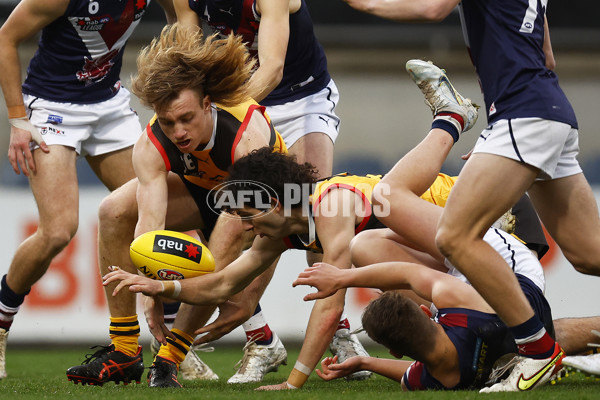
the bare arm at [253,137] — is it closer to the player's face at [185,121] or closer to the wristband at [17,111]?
the player's face at [185,121]

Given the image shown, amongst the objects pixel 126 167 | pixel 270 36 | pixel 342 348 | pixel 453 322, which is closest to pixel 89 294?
pixel 126 167

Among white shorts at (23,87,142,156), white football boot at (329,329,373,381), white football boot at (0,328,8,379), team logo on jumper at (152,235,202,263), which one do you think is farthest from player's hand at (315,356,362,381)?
white shorts at (23,87,142,156)

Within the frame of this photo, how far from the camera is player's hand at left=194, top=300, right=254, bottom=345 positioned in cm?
511

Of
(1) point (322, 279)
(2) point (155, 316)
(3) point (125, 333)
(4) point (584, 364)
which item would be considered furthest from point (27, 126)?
(4) point (584, 364)

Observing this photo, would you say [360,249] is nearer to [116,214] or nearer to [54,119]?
[116,214]

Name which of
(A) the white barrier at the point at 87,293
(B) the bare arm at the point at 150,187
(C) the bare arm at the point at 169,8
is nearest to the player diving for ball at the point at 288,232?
(B) the bare arm at the point at 150,187

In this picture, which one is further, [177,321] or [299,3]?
[299,3]

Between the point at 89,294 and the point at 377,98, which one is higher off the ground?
the point at 377,98

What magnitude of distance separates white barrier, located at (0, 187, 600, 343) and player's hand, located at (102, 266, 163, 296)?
4.51 meters

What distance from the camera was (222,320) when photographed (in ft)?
17.0

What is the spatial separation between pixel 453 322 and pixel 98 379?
202cm

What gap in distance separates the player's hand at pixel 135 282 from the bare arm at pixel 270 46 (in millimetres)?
1363

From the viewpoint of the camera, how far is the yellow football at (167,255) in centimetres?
448

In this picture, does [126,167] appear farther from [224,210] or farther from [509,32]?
[509,32]
